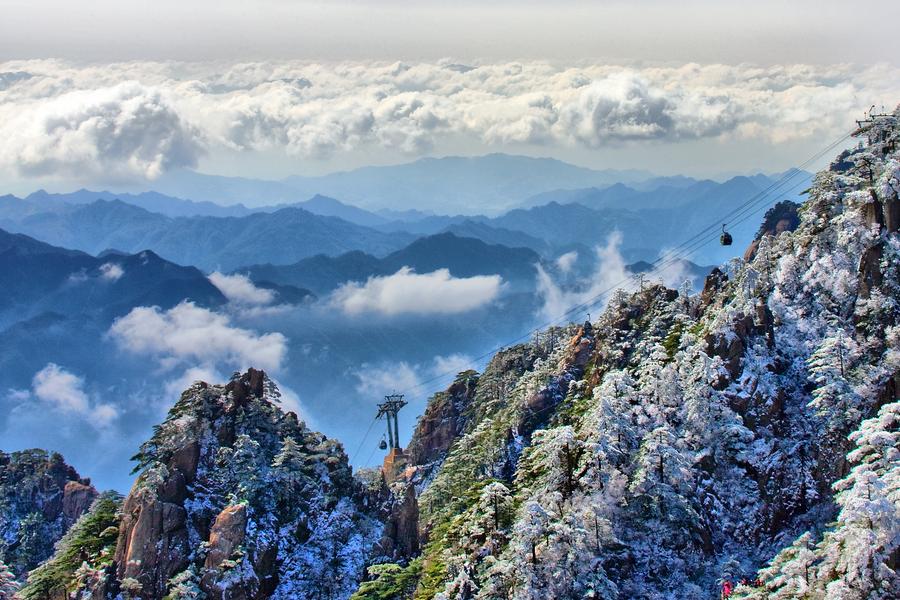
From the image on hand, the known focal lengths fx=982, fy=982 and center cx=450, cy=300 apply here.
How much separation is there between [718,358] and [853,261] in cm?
1707

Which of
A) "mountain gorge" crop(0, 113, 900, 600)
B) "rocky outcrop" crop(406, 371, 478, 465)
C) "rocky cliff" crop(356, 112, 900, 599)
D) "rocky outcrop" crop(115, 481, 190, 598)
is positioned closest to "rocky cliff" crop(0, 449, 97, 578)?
"mountain gorge" crop(0, 113, 900, 600)

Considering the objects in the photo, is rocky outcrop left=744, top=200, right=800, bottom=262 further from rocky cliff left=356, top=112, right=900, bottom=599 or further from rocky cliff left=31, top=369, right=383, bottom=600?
rocky cliff left=31, top=369, right=383, bottom=600

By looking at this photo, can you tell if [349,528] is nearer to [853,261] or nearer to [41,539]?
[41,539]

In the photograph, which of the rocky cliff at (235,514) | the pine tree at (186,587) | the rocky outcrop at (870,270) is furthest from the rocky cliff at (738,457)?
the pine tree at (186,587)

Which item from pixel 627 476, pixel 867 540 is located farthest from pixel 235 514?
pixel 867 540

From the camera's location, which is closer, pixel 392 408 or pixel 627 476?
pixel 627 476

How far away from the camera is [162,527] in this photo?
99000 millimetres

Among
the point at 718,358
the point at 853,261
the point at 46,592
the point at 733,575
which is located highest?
the point at 853,261

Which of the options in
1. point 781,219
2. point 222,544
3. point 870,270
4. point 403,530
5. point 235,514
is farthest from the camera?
point 781,219

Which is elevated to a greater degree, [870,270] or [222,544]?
[870,270]

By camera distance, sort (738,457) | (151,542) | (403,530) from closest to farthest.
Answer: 1. (738,457)
2. (151,542)
3. (403,530)

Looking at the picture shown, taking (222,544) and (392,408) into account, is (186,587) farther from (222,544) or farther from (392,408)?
(392,408)

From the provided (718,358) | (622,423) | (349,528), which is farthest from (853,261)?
(349,528)

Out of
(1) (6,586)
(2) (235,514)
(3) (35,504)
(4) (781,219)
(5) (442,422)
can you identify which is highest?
(4) (781,219)
